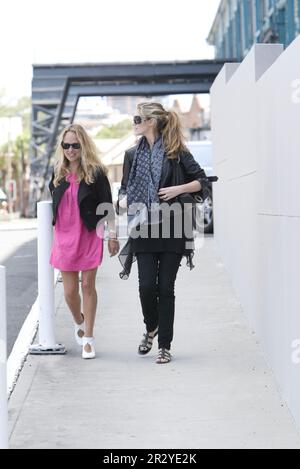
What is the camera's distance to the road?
10.5 meters

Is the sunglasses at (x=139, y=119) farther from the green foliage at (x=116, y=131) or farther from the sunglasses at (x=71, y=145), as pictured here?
the green foliage at (x=116, y=131)

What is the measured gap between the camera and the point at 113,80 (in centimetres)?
3738

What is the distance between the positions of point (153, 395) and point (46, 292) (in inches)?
70.7

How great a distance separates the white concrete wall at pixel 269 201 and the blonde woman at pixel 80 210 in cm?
123

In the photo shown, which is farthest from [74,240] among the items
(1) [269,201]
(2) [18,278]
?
(2) [18,278]

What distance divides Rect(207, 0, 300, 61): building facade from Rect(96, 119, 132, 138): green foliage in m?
103

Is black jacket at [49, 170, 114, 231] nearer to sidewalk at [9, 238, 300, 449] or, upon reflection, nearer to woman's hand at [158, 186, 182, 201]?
woman's hand at [158, 186, 182, 201]

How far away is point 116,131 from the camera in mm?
167875

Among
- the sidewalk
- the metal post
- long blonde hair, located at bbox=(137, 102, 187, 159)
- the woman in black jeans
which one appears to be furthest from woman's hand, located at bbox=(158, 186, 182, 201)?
the sidewalk

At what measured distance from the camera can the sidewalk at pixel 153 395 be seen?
5457 mm

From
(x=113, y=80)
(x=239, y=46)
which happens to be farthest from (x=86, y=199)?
(x=239, y=46)

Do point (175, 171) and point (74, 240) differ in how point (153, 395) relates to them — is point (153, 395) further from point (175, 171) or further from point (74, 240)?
point (175, 171)

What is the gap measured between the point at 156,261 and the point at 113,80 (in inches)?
1204
